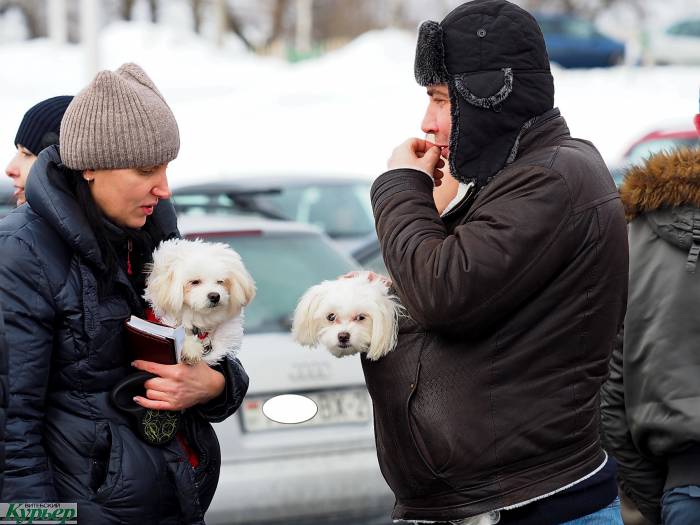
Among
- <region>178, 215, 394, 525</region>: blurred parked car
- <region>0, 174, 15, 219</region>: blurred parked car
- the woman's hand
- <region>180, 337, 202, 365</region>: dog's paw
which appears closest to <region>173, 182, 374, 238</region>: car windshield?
<region>0, 174, 15, 219</region>: blurred parked car

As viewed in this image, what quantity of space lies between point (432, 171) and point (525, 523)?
89 centimetres

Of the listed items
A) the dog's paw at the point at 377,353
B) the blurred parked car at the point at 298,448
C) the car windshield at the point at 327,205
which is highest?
the dog's paw at the point at 377,353

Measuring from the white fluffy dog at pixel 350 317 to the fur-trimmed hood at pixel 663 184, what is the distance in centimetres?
82

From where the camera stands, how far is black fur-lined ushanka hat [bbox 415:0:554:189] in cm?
259

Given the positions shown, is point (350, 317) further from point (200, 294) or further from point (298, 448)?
point (298, 448)

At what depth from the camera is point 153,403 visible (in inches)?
112

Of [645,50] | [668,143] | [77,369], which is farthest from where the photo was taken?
[645,50]

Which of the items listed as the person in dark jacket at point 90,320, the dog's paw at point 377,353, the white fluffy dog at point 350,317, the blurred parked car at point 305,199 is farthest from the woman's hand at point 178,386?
the blurred parked car at point 305,199

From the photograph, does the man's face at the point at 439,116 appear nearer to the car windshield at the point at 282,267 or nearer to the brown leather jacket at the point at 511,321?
the brown leather jacket at the point at 511,321

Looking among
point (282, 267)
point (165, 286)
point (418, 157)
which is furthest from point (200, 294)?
point (282, 267)

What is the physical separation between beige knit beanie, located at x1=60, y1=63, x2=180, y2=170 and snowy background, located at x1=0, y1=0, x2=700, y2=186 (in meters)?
19.8

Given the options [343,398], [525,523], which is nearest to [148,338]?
[525,523]

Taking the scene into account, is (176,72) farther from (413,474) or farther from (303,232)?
(413,474)

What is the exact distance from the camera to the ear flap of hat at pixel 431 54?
104 inches
